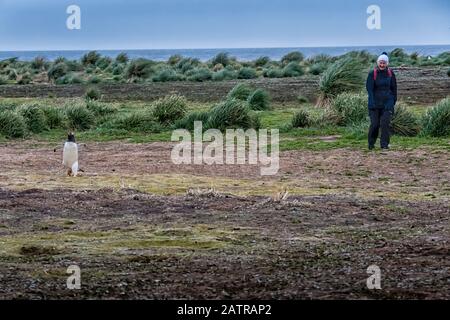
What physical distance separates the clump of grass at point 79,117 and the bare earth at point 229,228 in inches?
270

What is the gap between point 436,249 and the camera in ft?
29.7

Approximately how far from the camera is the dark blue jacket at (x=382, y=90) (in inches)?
703

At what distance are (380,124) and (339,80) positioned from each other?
7543 mm

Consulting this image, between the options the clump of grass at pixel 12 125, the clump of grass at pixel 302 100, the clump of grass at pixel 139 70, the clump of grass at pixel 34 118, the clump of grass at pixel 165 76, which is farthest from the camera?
the clump of grass at pixel 139 70

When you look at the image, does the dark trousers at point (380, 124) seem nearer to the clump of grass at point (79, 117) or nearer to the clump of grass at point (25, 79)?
the clump of grass at point (79, 117)

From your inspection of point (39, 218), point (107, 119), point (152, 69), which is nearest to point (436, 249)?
point (39, 218)

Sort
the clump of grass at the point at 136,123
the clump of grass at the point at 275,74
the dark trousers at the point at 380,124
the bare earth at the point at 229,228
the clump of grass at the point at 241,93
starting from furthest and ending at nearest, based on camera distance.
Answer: the clump of grass at the point at 275,74 < the clump of grass at the point at 241,93 < the clump of grass at the point at 136,123 < the dark trousers at the point at 380,124 < the bare earth at the point at 229,228

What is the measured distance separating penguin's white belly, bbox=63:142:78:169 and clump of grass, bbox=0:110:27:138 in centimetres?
736

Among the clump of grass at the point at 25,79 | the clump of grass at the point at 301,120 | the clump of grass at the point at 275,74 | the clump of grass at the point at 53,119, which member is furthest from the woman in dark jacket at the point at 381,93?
the clump of grass at the point at 25,79

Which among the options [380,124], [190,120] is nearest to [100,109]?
[190,120]

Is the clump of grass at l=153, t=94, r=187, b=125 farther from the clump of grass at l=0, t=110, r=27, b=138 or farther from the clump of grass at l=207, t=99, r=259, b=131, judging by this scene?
the clump of grass at l=0, t=110, r=27, b=138

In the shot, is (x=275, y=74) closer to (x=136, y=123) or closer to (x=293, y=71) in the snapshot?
(x=293, y=71)

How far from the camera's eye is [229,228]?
10656 mm

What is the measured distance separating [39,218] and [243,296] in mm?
4777
